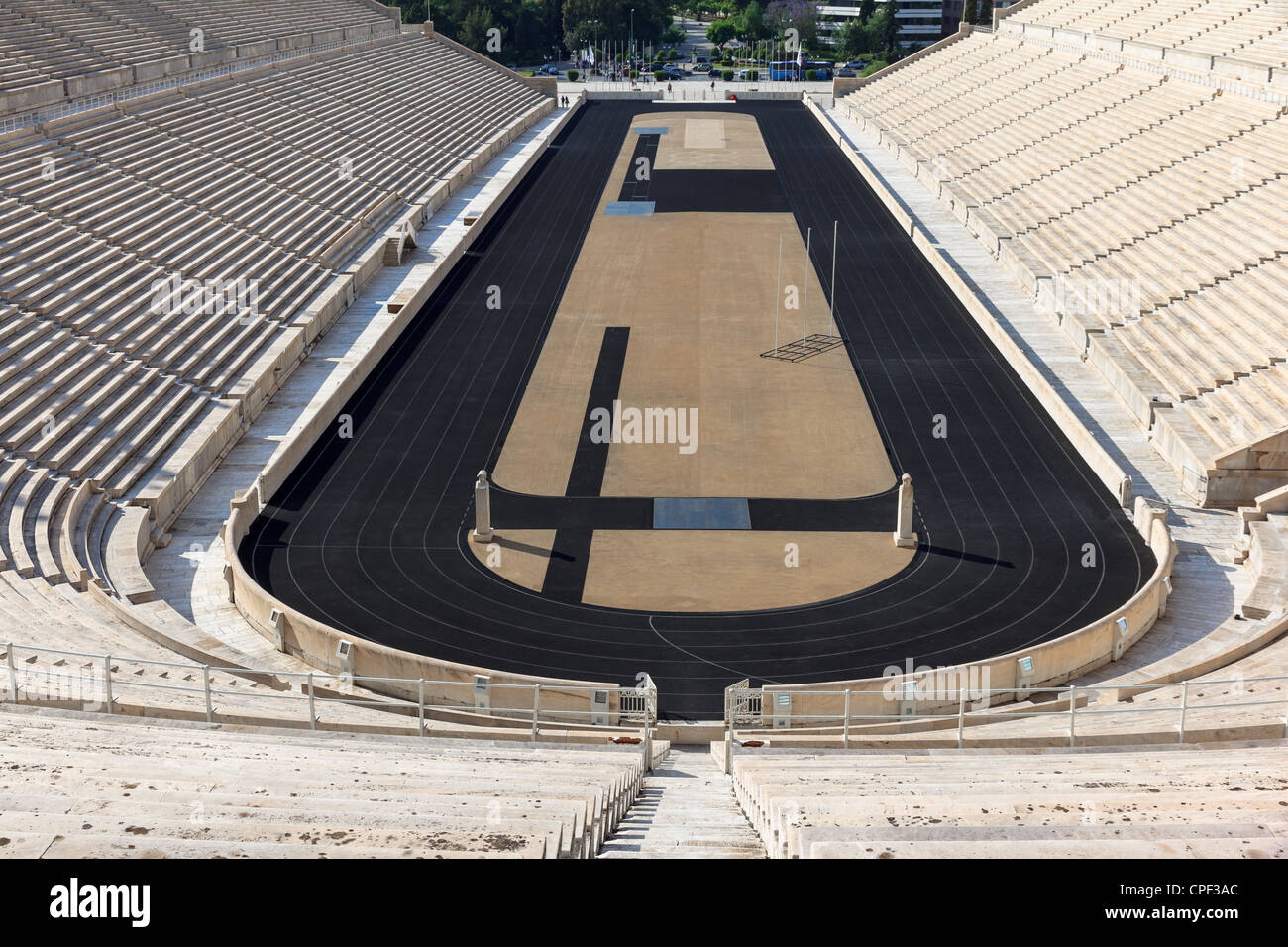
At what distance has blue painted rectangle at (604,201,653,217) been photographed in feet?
161

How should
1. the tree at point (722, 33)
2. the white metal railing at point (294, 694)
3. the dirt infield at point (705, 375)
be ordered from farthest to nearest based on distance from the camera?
the tree at point (722, 33) < the dirt infield at point (705, 375) < the white metal railing at point (294, 694)

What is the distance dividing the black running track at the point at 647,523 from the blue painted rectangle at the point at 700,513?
282 mm

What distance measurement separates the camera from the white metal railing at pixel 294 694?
564 inches

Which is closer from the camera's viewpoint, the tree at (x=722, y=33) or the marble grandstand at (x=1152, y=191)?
the marble grandstand at (x=1152, y=191)

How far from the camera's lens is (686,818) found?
12.4 m

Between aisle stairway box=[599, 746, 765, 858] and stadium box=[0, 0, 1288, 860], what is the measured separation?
83 mm

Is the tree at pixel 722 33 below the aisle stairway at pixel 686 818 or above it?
above

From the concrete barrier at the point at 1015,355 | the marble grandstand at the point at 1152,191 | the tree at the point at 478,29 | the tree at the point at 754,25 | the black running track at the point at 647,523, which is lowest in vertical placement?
the black running track at the point at 647,523

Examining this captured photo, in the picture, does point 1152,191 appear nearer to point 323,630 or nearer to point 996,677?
point 996,677

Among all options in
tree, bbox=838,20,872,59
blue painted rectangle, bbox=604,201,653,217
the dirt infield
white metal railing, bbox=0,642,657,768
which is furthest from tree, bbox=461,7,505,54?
white metal railing, bbox=0,642,657,768

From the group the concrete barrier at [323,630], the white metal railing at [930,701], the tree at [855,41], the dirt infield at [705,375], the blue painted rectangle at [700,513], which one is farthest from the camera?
the tree at [855,41]

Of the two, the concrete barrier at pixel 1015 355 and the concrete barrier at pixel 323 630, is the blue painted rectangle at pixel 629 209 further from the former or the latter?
the concrete barrier at pixel 323 630

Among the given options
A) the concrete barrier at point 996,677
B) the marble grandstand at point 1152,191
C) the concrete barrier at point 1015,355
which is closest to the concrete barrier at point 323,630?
the concrete barrier at point 996,677

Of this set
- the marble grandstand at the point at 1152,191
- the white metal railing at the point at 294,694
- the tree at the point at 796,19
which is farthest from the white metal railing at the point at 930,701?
the tree at the point at 796,19
